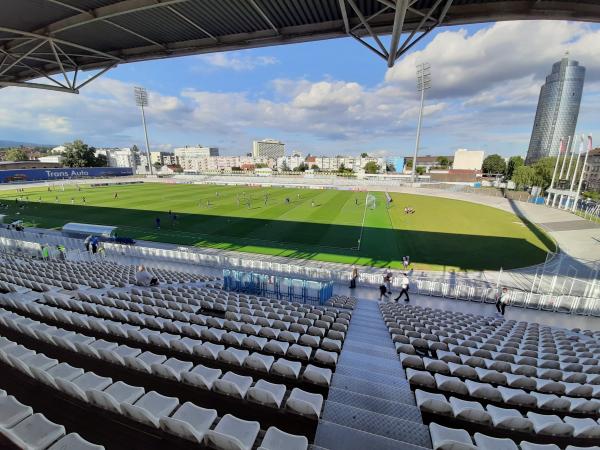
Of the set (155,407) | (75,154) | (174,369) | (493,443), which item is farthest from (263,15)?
(75,154)

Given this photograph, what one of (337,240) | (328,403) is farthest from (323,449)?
(337,240)

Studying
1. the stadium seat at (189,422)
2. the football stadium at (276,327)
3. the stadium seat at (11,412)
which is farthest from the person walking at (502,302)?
the stadium seat at (11,412)

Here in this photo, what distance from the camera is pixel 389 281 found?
1312cm

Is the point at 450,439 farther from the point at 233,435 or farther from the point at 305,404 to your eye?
the point at 233,435

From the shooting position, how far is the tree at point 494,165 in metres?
108

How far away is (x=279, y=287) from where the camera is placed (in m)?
12.3

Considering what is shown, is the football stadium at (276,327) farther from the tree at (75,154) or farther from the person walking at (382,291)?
the tree at (75,154)

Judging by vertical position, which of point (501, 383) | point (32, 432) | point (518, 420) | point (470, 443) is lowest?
point (501, 383)

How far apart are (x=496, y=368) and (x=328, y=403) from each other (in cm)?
361

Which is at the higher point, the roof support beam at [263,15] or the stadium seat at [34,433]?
the roof support beam at [263,15]

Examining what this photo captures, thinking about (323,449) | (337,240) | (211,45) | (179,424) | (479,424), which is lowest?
(337,240)

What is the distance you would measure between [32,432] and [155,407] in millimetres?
1044

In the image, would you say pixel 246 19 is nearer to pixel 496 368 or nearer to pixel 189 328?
pixel 189 328

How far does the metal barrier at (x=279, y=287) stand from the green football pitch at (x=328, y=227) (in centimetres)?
719
